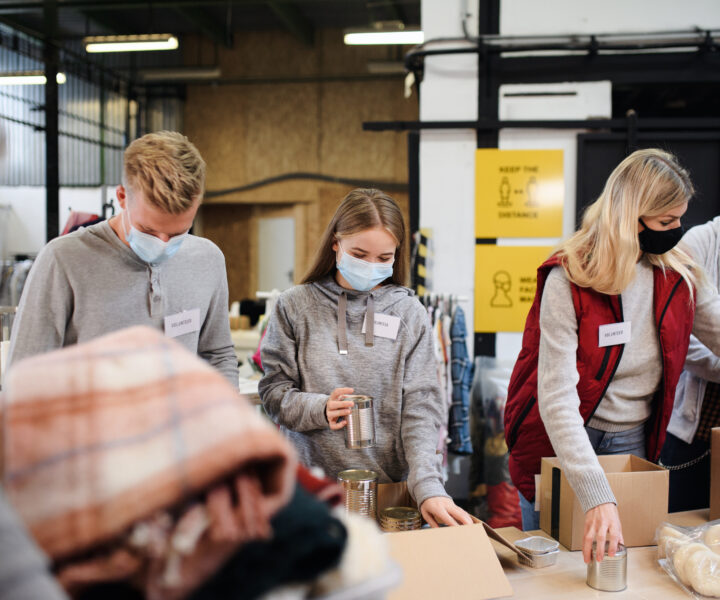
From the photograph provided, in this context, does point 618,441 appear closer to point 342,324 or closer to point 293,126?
point 342,324

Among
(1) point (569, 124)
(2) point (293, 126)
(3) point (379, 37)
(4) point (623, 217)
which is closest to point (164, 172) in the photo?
(4) point (623, 217)

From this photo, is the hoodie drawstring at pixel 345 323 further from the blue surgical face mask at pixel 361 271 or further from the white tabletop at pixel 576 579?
the white tabletop at pixel 576 579

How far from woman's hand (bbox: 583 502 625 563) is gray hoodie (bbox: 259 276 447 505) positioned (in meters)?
0.45

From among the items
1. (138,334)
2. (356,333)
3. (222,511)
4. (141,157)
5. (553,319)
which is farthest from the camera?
(356,333)

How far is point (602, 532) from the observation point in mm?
1351

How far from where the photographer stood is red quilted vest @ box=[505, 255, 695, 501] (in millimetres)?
1684

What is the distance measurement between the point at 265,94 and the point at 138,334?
9.90 metres

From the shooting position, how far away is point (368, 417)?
152 cm

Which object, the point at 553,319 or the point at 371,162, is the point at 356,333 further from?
the point at 371,162

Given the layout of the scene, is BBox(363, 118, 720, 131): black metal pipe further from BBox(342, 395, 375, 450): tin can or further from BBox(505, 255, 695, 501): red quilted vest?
BBox(342, 395, 375, 450): tin can

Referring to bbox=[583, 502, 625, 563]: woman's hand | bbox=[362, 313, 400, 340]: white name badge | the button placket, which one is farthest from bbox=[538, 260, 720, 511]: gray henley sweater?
the button placket

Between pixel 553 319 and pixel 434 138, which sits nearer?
pixel 553 319

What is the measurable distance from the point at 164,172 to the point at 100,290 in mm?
332

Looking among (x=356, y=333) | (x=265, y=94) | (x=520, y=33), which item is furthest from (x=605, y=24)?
(x=265, y=94)
